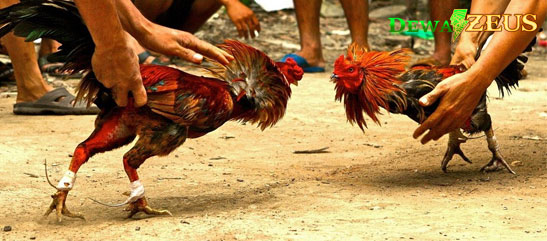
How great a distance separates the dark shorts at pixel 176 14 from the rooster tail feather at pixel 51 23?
170 inches

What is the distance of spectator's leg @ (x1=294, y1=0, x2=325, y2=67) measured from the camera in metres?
8.06

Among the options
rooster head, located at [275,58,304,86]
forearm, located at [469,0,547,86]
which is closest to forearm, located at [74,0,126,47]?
rooster head, located at [275,58,304,86]

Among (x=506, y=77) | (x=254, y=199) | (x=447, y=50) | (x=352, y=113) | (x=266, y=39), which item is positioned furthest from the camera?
(x=266, y=39)

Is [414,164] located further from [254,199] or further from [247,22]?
[247,22]

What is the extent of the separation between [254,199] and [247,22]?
2.72m

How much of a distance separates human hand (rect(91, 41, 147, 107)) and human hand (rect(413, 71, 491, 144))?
1.31 m

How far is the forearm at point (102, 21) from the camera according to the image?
10.2ft

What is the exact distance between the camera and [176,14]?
7832 millimetres

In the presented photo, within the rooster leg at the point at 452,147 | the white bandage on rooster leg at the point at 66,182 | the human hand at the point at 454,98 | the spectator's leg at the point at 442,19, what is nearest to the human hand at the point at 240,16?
the spectator's leg at the point at 442,19

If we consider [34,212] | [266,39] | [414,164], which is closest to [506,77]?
[414,164]

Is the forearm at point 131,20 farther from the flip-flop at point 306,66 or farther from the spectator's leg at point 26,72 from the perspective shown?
the flip-flop at point 306,66

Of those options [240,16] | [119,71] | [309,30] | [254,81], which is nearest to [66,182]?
[119,71]

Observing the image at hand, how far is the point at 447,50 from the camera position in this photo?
7.74 metres

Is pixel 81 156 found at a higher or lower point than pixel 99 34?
lower
